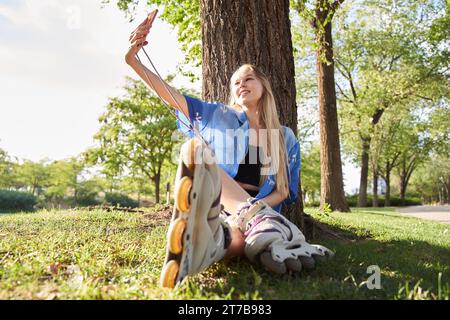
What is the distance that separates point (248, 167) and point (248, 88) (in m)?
0.63

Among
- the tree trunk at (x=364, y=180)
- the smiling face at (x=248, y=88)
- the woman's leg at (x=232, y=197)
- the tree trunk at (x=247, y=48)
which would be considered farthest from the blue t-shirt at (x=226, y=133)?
the tree trunk at (x=364, y=180)

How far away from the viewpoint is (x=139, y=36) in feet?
9.59

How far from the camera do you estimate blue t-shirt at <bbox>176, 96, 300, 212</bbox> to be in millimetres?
3145

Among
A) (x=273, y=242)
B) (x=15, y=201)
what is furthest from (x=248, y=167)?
(x=15, y=201)

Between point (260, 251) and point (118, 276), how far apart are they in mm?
848

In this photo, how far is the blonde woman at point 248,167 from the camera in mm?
2365

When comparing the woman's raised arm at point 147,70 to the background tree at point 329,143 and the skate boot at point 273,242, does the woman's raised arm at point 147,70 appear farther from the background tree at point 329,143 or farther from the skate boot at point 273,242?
the background tree at point 329,143

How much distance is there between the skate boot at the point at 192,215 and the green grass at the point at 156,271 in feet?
0.35

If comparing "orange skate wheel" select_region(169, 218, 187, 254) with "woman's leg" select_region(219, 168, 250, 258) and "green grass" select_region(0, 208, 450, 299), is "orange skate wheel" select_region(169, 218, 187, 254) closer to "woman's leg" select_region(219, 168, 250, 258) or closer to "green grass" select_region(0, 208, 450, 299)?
"green grass" select_region(0, 208, 450, 299)

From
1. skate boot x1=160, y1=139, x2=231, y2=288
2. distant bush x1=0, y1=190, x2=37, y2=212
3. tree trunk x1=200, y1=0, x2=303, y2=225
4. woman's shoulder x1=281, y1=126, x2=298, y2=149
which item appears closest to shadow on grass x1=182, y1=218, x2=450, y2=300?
skate boot x1=160, y1=139, x2=231, y2=288

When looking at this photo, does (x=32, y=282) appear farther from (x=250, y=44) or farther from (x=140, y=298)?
(x=250, y=44)

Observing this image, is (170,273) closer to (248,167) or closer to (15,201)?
(248,167)

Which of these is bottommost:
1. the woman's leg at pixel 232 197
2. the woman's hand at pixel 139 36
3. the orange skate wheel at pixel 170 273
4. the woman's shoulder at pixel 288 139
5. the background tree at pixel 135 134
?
the orange skate wheel at pixel 170 273

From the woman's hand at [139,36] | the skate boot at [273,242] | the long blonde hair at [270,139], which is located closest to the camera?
the skate boot at [273,242]
